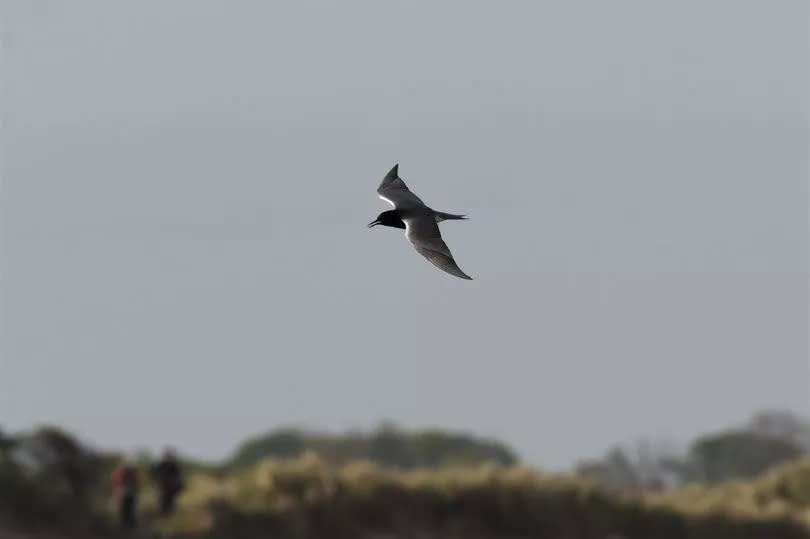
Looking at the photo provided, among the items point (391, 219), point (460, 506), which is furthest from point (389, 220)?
point (460, 506)

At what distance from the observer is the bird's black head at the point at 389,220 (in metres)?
16.4

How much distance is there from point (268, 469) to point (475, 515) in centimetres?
340

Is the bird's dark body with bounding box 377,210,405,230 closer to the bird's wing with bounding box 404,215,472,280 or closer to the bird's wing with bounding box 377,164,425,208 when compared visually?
the bird's wing with bounding box 377,164,425,208

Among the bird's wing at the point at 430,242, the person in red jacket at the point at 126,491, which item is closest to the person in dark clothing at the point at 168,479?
the person in red jacket at the point at 126,491

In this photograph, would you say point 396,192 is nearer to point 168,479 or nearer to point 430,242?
point 430,242

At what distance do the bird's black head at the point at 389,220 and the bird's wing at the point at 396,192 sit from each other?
0.75 ft

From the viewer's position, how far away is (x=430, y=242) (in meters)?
15.4

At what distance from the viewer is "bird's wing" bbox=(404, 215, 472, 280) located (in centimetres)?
1499

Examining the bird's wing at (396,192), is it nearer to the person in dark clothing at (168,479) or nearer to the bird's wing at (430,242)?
the bird's wing at (430,242)

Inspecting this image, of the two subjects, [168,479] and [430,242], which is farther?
[168,479]

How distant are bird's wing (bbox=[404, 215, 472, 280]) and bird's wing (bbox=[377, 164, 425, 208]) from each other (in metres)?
0.83

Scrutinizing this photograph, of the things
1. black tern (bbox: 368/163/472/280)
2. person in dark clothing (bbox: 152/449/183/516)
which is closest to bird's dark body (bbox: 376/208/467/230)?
black tern (bbox: 368/163/472/280)

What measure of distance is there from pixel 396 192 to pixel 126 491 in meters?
7.05

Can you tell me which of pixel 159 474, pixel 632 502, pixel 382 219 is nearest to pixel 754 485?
pixel 632 502
